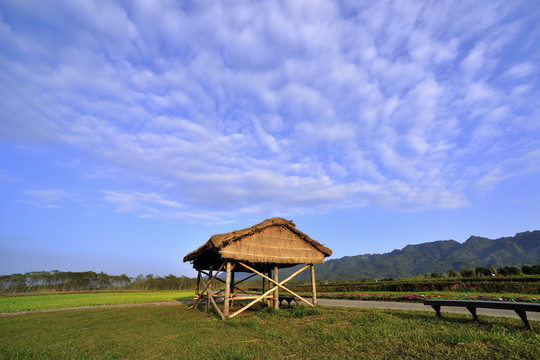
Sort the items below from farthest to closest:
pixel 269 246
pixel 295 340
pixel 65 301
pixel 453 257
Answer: pixel 453 257 < pixel 65 301 < pixel 269 246 < pixel 295 340

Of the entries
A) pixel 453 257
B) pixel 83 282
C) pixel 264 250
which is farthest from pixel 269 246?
pixel 453 257

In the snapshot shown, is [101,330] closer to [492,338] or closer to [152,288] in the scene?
[492,338]

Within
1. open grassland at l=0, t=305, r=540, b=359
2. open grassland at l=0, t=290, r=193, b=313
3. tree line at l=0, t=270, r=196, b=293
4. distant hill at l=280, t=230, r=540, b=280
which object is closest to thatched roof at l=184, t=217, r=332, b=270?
open grassland at l=0, t=305, r=540, b=359

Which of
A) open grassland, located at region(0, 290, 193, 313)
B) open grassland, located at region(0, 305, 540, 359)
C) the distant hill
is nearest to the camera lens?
open grassland, located at region(0, 305, 540, 359)

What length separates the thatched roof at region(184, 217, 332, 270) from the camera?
10113 mm

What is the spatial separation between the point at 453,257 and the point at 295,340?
15670 cm

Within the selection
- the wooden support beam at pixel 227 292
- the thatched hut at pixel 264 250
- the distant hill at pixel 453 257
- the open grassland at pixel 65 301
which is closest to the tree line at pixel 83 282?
the open grassland at pixel 65 301

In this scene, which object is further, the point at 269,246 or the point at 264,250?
the point at 269,246

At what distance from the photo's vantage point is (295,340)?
5930 mm

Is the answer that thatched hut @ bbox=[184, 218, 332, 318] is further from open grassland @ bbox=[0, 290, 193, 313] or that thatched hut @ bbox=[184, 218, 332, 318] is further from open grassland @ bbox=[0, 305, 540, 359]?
open grassland @ bbox=[0, 290, 193, 313]

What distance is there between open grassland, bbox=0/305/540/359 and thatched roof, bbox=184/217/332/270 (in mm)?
2718

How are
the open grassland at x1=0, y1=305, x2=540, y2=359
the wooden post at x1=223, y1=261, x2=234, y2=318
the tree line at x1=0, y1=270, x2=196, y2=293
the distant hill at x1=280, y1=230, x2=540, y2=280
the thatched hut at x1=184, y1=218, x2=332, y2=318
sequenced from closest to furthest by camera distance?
the open grassland at x1=0, y1=305, x2=540, y2=359 → the wooden post at x1=223, y1=261, x2=234, y2=318 → the thatched hut at x1=184, y1=218, x2=332, y2=318 → the tree line at x1=0, y1=270, x2=196, y2=293 → the distant hill at x1=280, y1=230, x2=540, y2=280

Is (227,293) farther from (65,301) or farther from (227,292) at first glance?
(65,301)

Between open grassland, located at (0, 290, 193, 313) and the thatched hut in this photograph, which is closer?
the thatched hut
